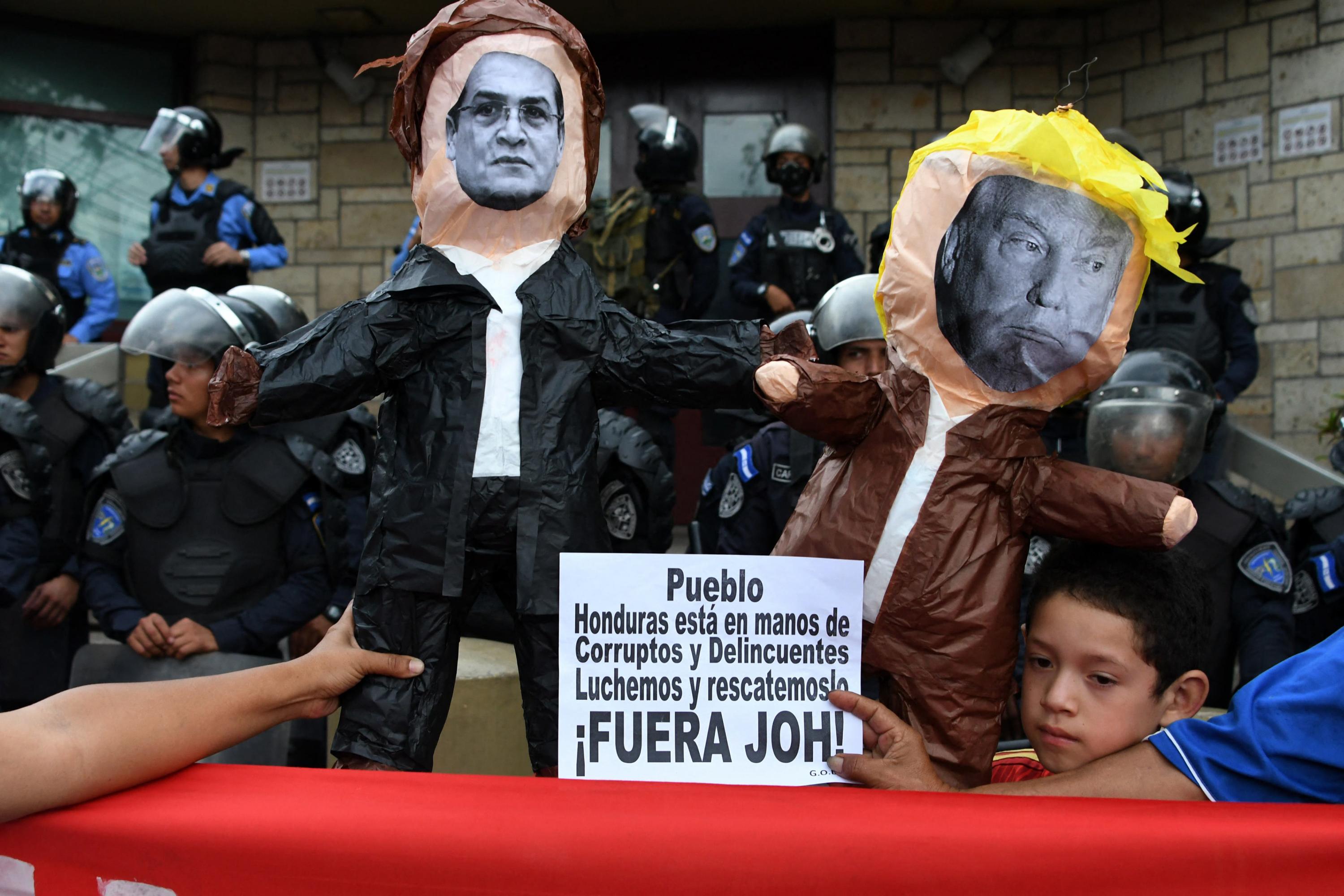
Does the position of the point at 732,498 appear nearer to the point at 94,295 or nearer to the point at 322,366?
Result: the point at 322,366

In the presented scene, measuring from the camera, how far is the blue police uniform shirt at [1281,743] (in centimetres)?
165

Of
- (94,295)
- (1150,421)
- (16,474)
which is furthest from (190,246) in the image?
(1150,421)

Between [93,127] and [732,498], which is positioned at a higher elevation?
[93,127]

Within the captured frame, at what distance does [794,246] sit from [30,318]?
4.02 metres

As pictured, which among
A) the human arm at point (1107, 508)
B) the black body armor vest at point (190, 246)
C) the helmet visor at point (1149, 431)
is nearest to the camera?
the human arm at point (1107, 508)

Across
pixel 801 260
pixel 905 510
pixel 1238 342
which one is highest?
pixel 801 260

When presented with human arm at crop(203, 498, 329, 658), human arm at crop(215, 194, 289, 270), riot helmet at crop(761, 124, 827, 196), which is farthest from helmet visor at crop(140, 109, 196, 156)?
human arm at crop(203, 498, 329, 658)

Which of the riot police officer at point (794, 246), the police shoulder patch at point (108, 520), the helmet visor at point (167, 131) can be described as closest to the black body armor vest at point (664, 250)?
the riot police officer at point (794, 246)

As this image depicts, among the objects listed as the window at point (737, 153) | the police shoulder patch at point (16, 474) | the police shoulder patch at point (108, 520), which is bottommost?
the police shoulder patch at point (108, 520)

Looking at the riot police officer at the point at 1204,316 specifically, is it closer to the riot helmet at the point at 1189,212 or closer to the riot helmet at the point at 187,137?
the riot helmet at the point at 1189,212

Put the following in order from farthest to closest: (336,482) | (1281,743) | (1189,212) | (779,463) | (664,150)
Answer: (664,150)
(1189,212)
(779,463)
(336,482)
(1281,743)

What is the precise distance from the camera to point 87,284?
7707mm

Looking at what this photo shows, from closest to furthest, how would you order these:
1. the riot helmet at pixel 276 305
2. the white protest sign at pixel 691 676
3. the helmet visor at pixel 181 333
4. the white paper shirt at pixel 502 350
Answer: the white protest sign at pixel 691 676 < the white paper shirt at pixel 502 350 < the helmet visor at pixel 181 333 < the riot helmet at pixel 276 305

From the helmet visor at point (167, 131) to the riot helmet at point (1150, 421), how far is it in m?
5.48
